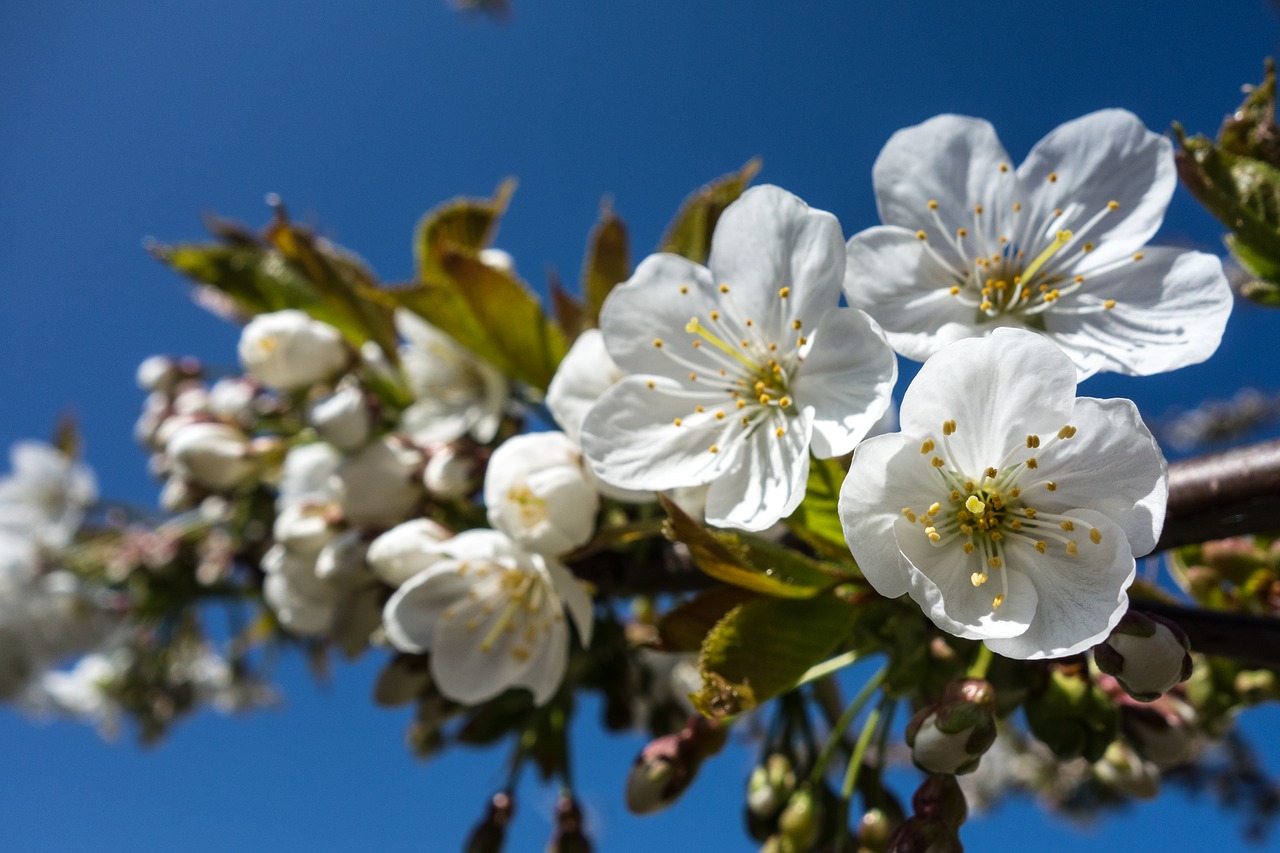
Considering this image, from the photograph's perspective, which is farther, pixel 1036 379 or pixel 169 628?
pixel 169 628

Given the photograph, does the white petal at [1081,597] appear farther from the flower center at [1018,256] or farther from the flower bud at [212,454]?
the flower bud at [212,454]

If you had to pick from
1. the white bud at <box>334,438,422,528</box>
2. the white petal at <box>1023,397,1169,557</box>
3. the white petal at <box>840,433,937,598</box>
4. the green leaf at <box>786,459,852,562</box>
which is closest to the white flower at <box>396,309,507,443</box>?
the white bud at <box>334,438,422,528</box>

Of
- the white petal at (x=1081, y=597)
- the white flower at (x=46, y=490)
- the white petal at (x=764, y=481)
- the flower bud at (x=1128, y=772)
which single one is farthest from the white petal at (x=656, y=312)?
the white flower at (x=46, y=490)

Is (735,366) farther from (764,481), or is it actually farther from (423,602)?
(423,602)

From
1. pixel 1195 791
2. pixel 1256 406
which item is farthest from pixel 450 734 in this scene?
pixel 1256 406

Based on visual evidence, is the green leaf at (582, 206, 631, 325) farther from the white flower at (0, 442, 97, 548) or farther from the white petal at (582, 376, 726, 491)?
the white flower at (0, 442, 97, 548)

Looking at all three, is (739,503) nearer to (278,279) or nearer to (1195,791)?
(278,279)

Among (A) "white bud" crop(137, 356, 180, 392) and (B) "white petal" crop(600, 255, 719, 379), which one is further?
(A) "white bud" crop(137, 356, 180, 392)
